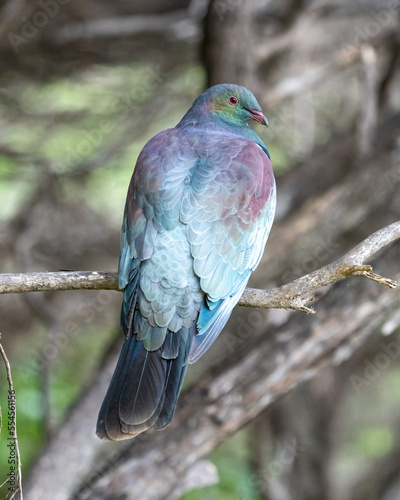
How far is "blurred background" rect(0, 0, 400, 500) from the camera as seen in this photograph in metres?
4.97

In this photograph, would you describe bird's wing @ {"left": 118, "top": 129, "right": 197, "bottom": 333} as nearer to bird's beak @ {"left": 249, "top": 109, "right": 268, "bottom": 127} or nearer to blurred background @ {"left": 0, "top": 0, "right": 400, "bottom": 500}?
bird's beak @ {"left": 249, "top": 109, "right": 268, "bottom": 127}

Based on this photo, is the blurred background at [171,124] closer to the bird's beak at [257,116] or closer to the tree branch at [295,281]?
the bird's beak at [257,116]

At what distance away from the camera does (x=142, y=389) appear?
284 centimetres

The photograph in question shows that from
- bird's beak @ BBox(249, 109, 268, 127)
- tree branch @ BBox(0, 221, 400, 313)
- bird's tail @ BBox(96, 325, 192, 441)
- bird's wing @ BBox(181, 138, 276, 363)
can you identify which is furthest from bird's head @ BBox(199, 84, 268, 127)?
bird's tail @ BBox(96, 325, 192, 441)

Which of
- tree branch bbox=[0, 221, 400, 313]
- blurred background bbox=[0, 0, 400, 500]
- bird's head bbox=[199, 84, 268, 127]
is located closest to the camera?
tree branch bbox=[0, 221, 400, 313]

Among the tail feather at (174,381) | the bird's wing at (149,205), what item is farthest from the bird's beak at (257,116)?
the tail feather at (174,381)

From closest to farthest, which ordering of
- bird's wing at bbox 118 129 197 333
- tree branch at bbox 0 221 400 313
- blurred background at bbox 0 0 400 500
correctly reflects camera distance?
tree branch at bbox 0 221 400 313
bird's wing at bbox 118 129 197 333
blurred background at bbox 0 0 400 500

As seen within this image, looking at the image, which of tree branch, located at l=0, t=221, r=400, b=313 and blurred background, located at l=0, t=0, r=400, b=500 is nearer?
tree branch, located at l=0, t=221, r=400, b=313

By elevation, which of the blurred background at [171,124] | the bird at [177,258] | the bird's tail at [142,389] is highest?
the bird at [177,258]

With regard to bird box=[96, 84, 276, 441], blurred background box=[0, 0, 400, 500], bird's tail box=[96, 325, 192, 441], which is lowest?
blurred background box=[0, 0, 400, 500]

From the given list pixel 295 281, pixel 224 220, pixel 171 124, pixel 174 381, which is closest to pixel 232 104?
pixel 224 220

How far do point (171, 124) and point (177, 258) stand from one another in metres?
4.05

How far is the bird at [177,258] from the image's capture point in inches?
113

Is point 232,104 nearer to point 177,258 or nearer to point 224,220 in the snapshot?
point 224,220
